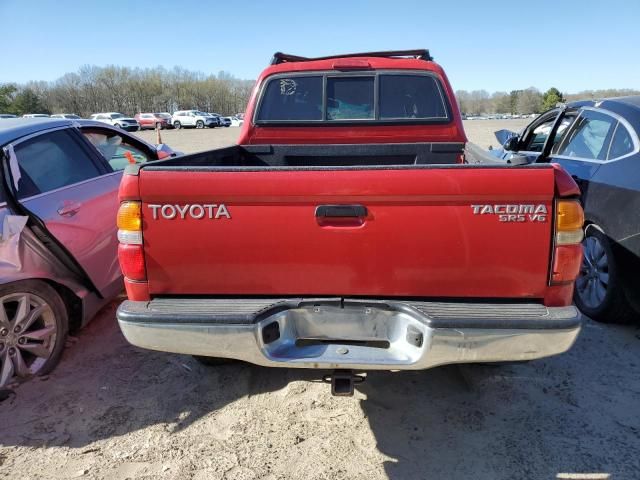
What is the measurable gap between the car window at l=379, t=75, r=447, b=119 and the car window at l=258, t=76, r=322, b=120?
0.60 m

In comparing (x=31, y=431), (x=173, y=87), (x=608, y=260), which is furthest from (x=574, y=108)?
(x=173, y=87)

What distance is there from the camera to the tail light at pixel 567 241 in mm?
2084

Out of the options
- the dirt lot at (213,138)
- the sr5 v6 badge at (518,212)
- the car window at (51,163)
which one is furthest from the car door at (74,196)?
the dirt lot at (213,138)

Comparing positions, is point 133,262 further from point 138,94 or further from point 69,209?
point 138,94

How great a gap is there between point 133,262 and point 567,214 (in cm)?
205

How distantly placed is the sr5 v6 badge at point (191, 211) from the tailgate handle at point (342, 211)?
44cm

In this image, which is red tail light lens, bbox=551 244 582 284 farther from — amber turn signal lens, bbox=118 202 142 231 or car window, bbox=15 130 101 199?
car window, bbox=15 130 101 199

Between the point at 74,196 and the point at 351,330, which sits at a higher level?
the point at 74,196

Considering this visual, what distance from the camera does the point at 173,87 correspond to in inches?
3391

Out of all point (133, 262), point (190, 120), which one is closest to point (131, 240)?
point (133, 262)

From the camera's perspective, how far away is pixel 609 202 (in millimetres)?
3664

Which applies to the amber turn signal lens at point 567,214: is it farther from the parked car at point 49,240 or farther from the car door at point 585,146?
the parked car at point 49,240

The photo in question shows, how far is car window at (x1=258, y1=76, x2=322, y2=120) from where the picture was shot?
429 centimetres

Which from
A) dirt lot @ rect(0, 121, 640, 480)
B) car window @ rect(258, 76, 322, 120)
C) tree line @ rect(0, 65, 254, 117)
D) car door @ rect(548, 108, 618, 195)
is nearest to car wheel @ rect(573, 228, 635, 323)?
dirt lot @ rect(0, 121, 640, 480)
